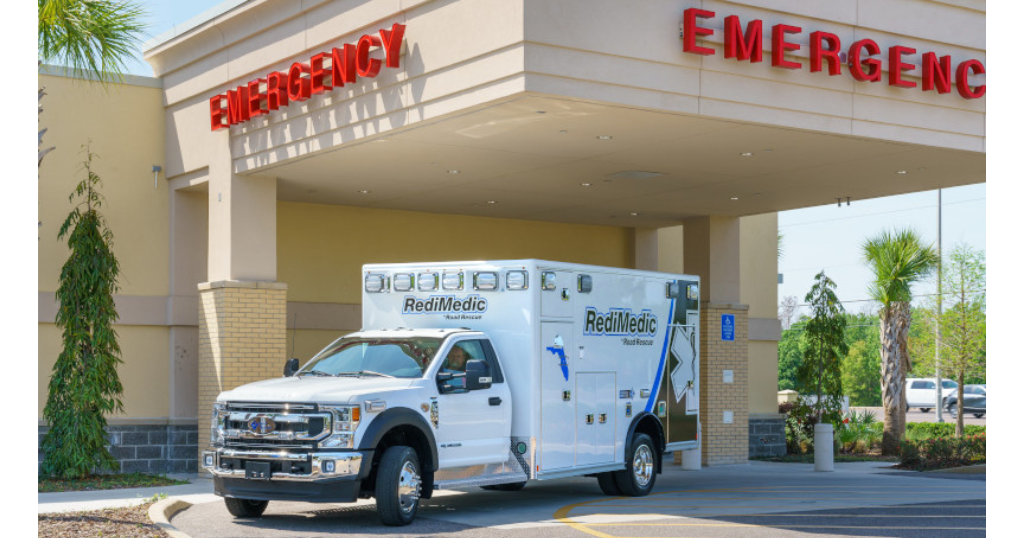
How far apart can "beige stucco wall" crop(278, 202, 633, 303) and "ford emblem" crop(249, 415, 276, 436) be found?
30.7ft

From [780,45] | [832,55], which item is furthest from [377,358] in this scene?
[832,55]

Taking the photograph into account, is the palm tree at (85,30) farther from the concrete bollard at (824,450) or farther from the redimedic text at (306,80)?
the concrete bollard at (824,450)

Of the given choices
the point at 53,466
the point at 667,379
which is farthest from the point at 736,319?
the point at 53,466

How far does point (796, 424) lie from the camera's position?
27.4 m

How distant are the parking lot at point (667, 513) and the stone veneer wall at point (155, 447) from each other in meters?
5.31

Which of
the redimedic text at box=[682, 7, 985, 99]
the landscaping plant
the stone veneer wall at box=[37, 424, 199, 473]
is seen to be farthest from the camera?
the stone veneer wall at box=[37, 424, 199, 473]

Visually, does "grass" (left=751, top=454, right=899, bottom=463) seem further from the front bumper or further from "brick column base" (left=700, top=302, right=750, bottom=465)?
the front bumper

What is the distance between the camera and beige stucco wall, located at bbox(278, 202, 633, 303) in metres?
22.8

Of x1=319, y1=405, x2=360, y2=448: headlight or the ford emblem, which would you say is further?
the ford emblem

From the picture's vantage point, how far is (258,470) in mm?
13000

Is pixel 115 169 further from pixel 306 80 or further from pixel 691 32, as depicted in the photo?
pixel 691 32

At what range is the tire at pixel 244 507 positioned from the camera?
13969 mm

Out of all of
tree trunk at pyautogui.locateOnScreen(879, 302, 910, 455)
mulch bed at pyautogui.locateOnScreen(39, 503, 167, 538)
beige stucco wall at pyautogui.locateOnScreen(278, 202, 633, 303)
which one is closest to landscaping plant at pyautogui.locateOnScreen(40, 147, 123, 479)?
beige stucco wall at pyautogui.locateOnScreen(278, 202, 633, 303)

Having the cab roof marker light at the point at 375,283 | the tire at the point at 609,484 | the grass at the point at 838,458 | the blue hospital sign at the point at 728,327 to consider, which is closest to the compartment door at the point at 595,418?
the tire at the point at 609,484
